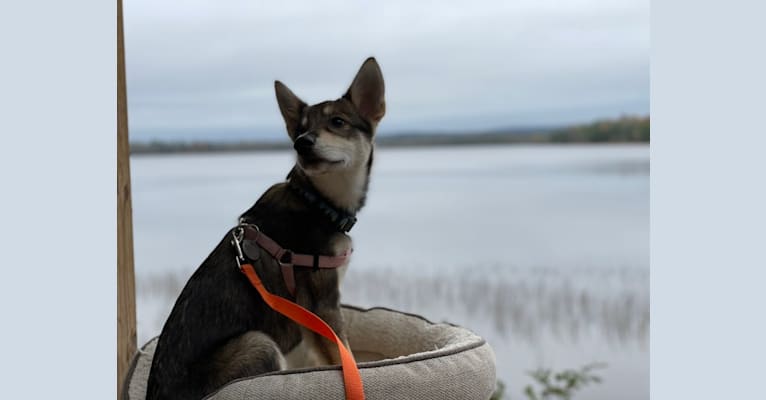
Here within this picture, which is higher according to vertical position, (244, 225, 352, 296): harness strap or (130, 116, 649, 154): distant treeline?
(130, 116, 649, 154): distant treeline

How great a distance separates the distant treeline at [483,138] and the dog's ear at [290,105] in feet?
2.83

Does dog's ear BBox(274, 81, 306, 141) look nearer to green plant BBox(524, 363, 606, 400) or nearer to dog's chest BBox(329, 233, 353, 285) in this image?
dog's chest BBox(329, 233, 353, 285)

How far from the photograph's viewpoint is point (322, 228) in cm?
168

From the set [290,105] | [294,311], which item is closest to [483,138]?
[290,105]

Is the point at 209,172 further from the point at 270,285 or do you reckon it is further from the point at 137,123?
the point at 270,285

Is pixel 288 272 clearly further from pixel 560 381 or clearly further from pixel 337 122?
pixel 560 381

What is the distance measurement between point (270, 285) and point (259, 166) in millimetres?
1150

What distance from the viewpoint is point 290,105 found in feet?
5.76

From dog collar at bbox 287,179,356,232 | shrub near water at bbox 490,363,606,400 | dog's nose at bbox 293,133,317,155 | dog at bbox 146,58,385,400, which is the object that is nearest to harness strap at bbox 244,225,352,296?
dog at bbox 146,58,385,400

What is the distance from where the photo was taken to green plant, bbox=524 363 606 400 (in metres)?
2.60

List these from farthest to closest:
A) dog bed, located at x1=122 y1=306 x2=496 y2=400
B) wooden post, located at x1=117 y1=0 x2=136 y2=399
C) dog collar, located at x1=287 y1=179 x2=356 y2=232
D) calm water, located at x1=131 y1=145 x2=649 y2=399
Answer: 1. calm water, located at x1=131 y1=145 x2=649 y2=399
2. wooden post, located at x1=117 y1=0 x2=136 y2=399
3. dog collar, located at x1=287 y1=179 x2=356 y2=232
4. dog bed, located at x1=122 y1=306 x2=496 y2=400

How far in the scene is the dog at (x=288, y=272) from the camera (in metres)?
1.54

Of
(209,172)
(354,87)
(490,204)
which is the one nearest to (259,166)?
(209,172)

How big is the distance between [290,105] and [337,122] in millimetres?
161
